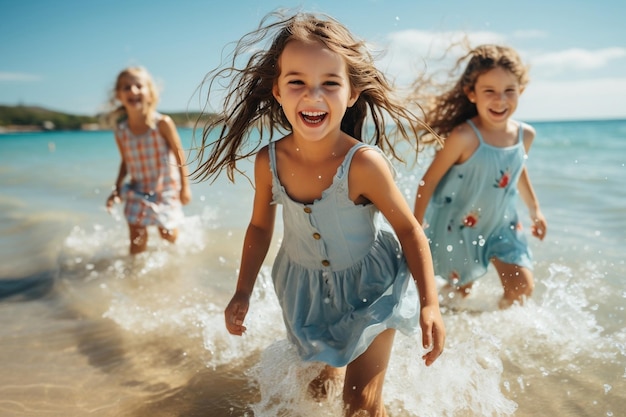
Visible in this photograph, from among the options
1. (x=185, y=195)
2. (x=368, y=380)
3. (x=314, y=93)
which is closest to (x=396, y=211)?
(x=314, y=93)

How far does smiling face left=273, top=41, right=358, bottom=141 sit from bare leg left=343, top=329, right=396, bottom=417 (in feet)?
2.94

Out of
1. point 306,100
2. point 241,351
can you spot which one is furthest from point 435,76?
point 241,351

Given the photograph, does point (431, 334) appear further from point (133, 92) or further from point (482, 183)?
point (133, 92)

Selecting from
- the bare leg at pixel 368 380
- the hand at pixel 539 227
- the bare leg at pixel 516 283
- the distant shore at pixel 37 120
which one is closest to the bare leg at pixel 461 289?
the bare leg at pixel 516 283

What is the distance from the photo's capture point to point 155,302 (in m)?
4.03

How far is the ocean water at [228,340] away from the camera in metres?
2.62

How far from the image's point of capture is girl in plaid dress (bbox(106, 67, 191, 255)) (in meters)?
5.21

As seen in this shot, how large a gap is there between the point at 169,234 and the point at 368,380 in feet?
11.3

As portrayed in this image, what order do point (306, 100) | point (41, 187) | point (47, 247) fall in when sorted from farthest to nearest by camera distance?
point (41, 187) < point (47, 247) < point (306, 100)

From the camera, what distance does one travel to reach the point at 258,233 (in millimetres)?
2639

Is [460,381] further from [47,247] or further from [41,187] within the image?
[41,187]

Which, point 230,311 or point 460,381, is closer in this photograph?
point 230,311

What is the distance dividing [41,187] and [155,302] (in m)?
7.56

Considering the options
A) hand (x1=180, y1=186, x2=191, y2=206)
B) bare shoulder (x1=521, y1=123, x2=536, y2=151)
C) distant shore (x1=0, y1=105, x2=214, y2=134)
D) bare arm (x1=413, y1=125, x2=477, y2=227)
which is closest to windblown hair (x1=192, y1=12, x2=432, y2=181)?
bare arm (x1=413, y1=125, x2=477, y2=227)
